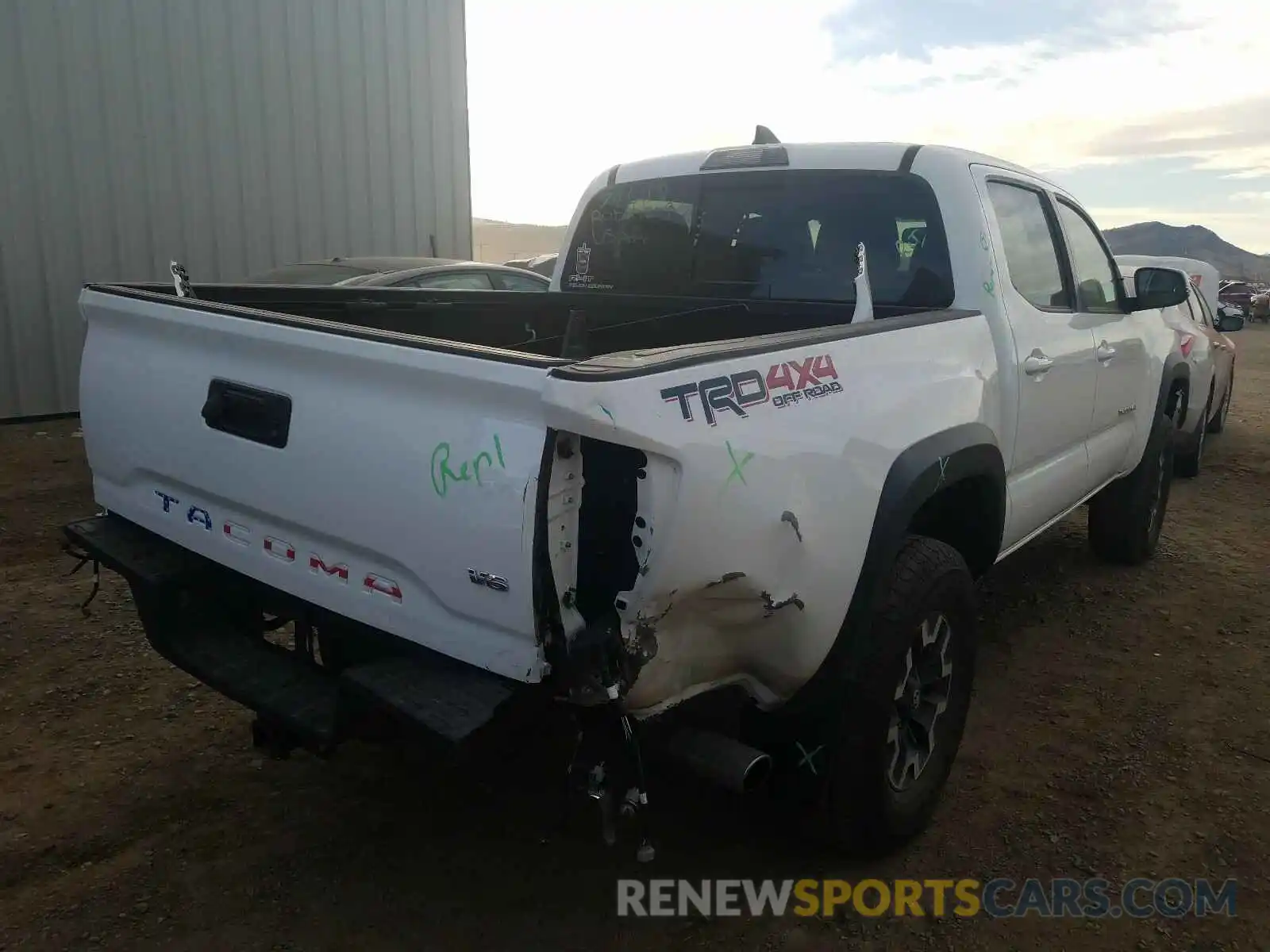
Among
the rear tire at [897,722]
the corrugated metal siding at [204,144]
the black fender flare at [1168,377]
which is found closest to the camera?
the rear tire at [897,722]

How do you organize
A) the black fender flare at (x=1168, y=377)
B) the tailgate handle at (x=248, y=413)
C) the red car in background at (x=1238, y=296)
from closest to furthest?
the tailgate handle at (x=248, y=413) < the black fender flare at (x=1168, y=377) < the red car in background at (x=1238, y=296)

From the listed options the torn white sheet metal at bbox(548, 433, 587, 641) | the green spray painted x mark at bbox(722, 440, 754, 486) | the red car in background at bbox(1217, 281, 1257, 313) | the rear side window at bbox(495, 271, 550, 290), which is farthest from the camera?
the red car in background at bbox(1217, 281, 1257, 313)

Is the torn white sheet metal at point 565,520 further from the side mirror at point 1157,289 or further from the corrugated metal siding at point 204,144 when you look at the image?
the corrugated metal siding at point 204,144

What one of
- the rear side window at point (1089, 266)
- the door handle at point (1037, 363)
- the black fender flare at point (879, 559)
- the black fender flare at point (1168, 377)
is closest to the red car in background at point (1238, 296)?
the black fender flare at point (1168, 377)

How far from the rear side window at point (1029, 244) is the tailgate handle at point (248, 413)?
245cm

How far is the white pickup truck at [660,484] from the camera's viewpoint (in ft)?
6.45

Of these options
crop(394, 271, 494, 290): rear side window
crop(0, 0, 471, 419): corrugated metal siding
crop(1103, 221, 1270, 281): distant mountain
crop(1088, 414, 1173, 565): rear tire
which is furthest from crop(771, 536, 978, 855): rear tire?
crop(1103, 221, 1270, 281): distant mountain

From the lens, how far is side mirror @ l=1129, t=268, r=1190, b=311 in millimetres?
4325

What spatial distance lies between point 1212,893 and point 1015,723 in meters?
1.02

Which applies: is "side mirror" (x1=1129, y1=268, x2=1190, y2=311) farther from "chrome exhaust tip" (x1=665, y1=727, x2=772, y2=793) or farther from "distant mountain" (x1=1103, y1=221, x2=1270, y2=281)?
"distant mountain" (x1=1103, y1=221, x2=1270, y2=281)

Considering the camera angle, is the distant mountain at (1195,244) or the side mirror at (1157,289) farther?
the distant mountain at (1195,244)

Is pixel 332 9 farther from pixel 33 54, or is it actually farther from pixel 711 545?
pixel 711 545

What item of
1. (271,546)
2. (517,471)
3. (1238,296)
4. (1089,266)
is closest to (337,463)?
(271,546)

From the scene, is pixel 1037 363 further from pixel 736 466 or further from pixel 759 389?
pixel 736 466
